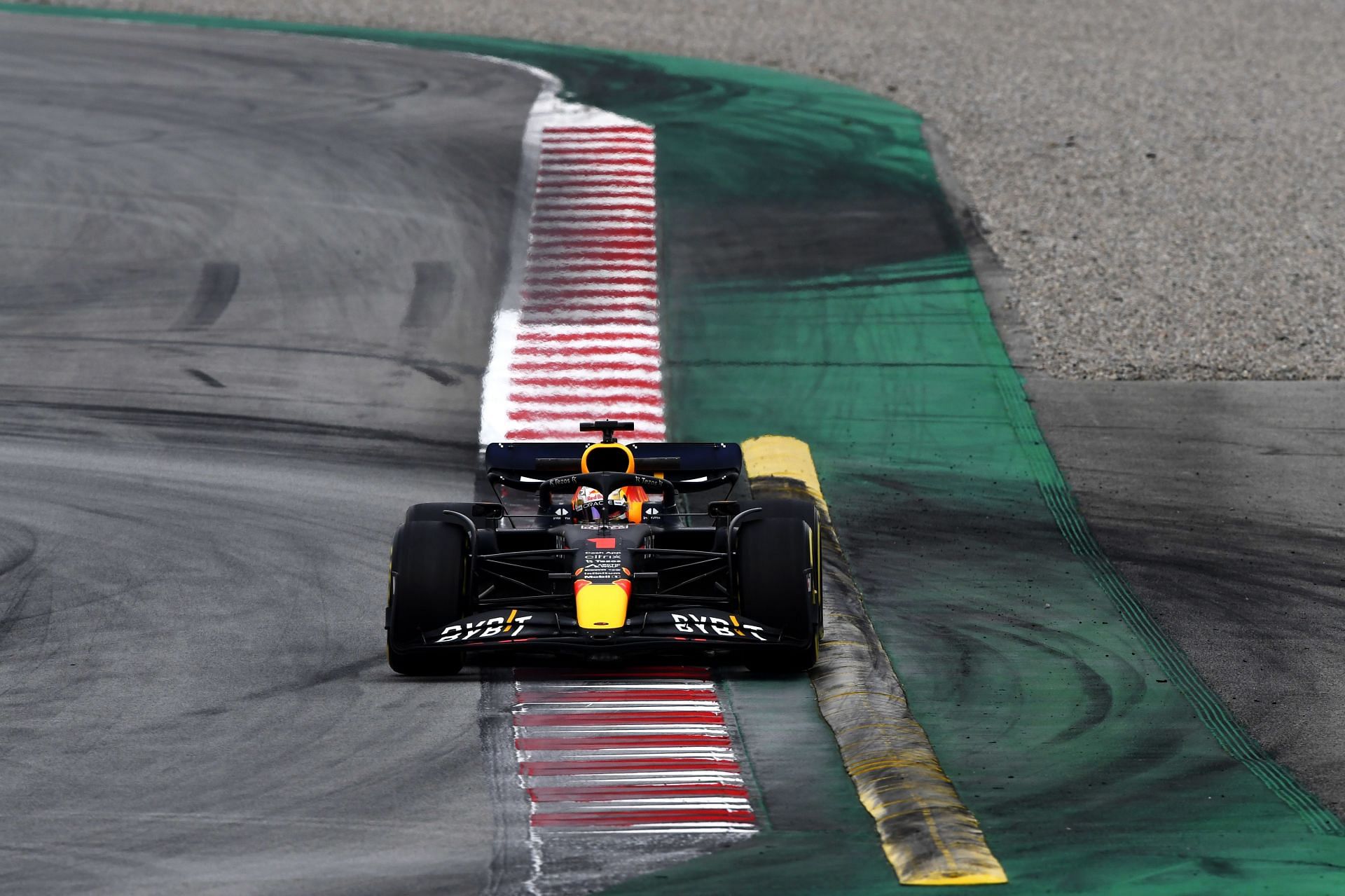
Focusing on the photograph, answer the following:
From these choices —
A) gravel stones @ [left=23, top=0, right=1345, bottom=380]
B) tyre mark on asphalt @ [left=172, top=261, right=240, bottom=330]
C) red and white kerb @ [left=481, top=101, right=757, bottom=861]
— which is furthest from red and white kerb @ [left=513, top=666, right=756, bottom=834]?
tyre mark on asphalt @ [left=172, top=261, right=240, bottom=330]

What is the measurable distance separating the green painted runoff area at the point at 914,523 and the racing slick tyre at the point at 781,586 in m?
0.26

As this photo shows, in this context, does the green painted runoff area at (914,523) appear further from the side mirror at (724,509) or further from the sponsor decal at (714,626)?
the side mirror at (724,509)

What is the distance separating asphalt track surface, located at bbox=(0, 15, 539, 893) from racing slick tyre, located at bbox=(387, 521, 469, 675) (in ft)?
0.59

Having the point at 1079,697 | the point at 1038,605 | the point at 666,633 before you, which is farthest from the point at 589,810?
the point at 1038,605

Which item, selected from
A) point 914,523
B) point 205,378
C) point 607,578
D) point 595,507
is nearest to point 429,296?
point 205,378

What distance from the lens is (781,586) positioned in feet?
35.7

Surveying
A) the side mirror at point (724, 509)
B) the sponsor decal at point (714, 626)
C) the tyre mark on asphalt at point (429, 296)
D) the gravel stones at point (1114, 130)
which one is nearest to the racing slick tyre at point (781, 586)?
the sponsor decal at point (714, 626)

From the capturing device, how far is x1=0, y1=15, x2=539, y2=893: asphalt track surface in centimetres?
921

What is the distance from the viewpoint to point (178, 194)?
21.6 m

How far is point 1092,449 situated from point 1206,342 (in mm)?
3268

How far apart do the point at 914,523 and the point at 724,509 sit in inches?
134

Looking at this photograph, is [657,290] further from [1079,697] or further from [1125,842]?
[1125,842]

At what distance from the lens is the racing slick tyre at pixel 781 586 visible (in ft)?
35.6

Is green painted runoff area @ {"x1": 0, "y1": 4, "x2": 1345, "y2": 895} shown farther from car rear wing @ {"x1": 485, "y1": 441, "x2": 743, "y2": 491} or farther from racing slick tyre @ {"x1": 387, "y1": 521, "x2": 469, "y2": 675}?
racing slick tyre @ {"x1": 387, "y1": 521, "x2": 469, "y2": 675}
